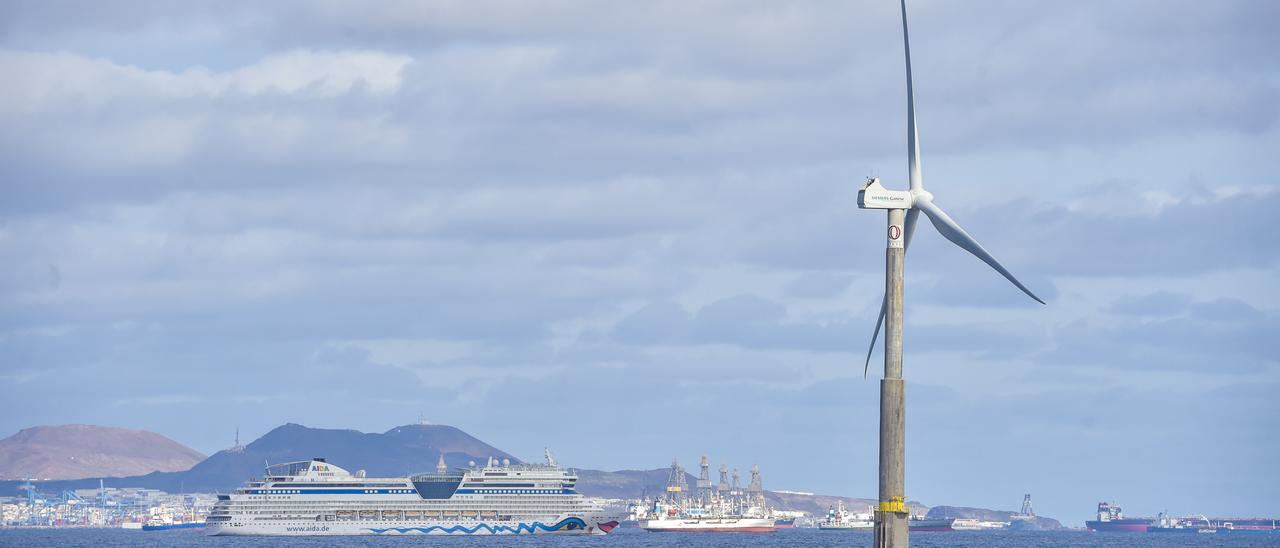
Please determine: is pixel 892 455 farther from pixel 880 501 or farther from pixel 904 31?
pixel 904 31

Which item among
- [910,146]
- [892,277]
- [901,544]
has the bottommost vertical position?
[901,544]

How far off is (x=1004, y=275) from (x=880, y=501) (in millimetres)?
9942

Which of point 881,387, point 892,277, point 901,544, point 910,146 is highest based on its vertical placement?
point 910,146

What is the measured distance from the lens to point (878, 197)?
215 ft

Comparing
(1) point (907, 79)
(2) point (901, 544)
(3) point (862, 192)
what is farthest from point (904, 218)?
(2) point (901, 544)

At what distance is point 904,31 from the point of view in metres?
66.8

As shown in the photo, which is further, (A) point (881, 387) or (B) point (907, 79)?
(B) point (907, 79)

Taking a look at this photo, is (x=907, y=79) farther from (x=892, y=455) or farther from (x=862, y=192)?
(x=892, y=455)

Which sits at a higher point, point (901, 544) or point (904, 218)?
point (904, 218)

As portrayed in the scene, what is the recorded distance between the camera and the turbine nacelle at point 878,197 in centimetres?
6531

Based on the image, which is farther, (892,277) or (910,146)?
(910,146)

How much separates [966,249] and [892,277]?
8.32 metres

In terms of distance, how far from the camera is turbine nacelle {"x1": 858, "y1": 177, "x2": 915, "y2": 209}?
2571 inches

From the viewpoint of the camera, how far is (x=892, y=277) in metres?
63.1
